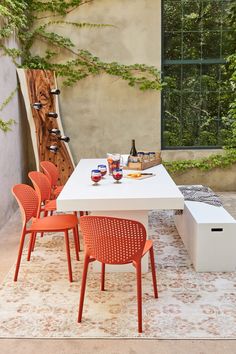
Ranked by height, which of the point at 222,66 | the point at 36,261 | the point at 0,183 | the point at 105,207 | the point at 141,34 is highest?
the point at 141,34

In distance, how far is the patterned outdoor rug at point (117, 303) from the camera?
2680 mm

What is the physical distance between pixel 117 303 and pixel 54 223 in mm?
928

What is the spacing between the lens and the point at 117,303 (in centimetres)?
304

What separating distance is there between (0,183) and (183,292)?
2.74 meters

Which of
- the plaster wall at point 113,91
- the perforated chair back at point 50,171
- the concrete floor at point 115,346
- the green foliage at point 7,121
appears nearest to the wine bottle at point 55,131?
the plaster wall at point 113,91

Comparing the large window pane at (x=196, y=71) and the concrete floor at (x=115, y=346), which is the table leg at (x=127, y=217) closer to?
the concrete floor at (x=115, y=346)

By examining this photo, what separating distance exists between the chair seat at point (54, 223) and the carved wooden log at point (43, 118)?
256 cm

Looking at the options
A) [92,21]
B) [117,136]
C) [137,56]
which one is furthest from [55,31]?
[117,136]

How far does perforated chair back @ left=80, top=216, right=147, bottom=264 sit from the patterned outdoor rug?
47cm

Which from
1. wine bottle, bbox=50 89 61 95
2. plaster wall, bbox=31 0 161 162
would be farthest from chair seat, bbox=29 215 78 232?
plaster wall, bbox=31 0 161 162

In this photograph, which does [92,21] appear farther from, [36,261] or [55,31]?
[36,261]

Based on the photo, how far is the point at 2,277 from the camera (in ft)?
11.7

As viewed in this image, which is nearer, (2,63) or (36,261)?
(36,261)

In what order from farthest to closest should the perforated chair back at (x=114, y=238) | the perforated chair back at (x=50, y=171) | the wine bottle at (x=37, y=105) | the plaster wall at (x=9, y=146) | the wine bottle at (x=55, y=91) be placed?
the wine bottle at (x=55, y=91)
the wine bottle at (x=37, y=105)
the plaster wall at (x=9, y=146)
the perforated chair back at (x=50, y=171)
the perforated chair back at (x=114, y=238)
